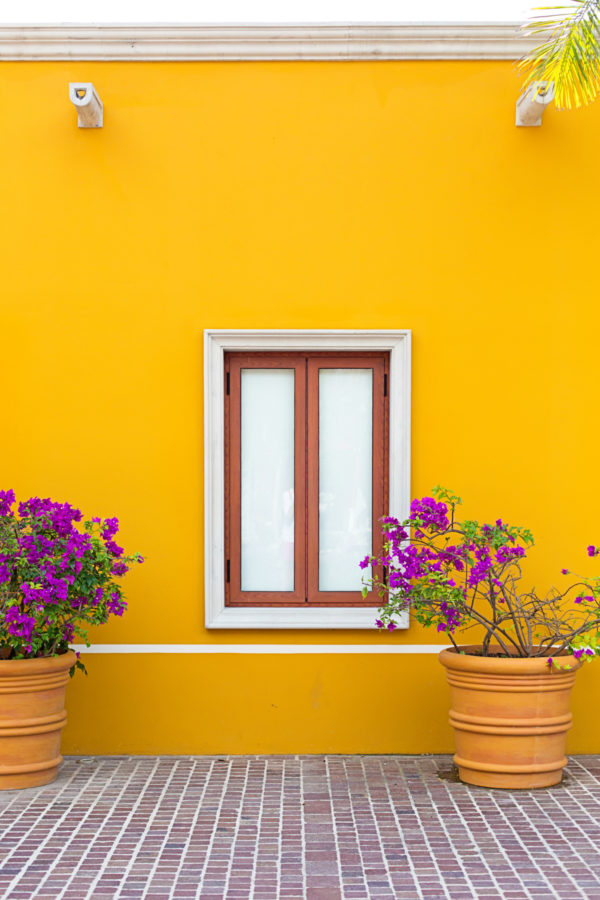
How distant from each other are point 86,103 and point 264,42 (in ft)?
4.01

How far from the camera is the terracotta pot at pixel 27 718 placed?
18.0 ft

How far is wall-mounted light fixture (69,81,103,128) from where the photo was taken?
5957 millimetres

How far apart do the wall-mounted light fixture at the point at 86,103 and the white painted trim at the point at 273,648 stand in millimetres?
3349

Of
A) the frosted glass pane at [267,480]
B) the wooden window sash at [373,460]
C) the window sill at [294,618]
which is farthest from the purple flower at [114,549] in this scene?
the wooden window sash at [373,460]

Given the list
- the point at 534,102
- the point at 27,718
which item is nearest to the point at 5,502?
the point at 27,718

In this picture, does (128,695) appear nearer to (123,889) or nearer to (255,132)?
(123,889)

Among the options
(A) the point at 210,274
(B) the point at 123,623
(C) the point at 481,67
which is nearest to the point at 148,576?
(B) the point at 123,623

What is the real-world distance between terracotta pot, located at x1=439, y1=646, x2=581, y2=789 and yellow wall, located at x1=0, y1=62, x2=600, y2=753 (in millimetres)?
749

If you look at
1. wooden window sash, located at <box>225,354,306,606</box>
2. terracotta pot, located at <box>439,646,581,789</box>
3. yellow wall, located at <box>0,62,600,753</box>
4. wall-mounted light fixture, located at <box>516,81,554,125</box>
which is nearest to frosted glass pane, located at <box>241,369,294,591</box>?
wooden window sash, located at <box>225,354,306,606</box>

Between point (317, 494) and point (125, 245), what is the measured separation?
80.2 inches

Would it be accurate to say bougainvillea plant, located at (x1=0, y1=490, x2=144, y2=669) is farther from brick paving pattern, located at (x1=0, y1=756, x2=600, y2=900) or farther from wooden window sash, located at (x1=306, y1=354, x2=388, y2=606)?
wooden window sash, located at (x1=306, y1=354, x2=388, y2=606)

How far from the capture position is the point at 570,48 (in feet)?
18.7

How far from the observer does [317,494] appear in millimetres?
6438

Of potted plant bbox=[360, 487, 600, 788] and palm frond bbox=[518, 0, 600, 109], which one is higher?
palm frond bbox=[518, 0, 600, 109]
